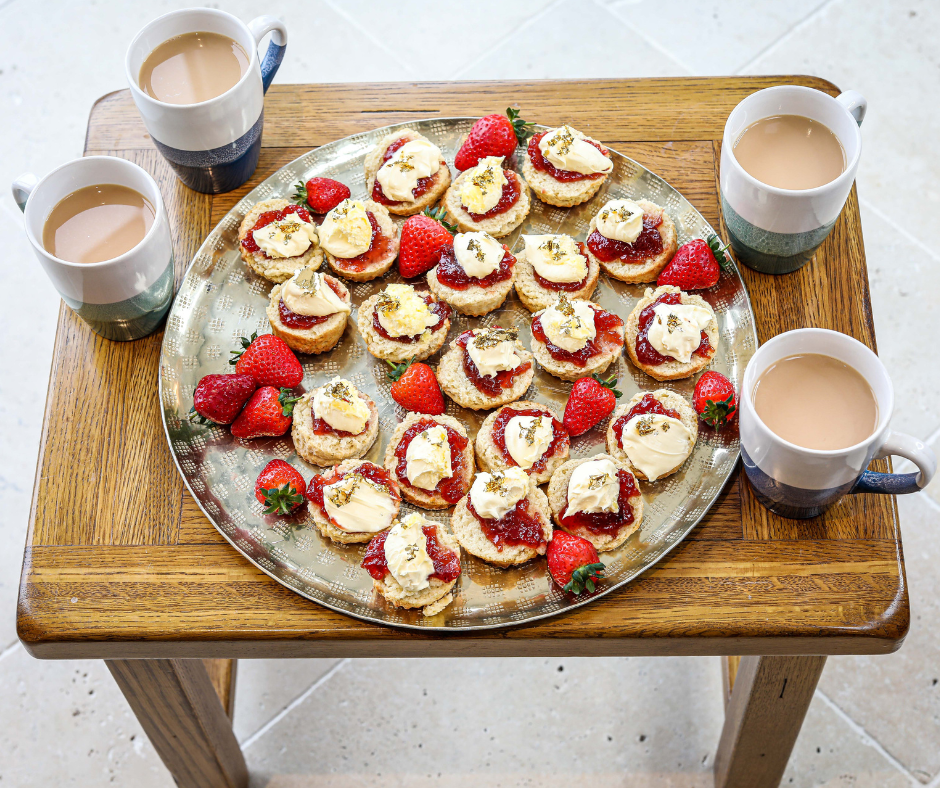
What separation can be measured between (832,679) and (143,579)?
6.89 ft

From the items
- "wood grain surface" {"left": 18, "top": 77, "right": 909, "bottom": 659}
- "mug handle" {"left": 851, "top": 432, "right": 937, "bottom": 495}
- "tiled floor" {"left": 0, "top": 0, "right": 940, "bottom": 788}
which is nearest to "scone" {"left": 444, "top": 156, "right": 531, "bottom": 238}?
"wood grain surface" {"left": 18, "top": 77, "right": 909, "bottom": 659}

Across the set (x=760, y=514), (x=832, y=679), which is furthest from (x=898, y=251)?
(x=760, y=514)

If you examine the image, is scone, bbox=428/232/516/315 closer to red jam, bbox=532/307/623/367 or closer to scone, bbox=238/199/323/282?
red jam, bbox=532/307/623/367

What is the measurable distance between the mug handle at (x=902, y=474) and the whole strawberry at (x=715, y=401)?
0.28 m

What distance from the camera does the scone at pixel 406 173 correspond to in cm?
220

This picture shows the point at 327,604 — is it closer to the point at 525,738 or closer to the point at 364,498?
the point at 364,498

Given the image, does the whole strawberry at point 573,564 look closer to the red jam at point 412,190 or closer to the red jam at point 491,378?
the red jam at point 491,378

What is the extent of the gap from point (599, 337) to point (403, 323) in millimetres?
416

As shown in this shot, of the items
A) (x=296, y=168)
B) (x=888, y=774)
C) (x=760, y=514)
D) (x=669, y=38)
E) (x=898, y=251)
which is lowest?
(x=888, y=774)

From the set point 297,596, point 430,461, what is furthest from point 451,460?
point 297,596

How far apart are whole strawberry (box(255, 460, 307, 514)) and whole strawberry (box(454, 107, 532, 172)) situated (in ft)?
2.74

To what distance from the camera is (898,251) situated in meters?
3.62

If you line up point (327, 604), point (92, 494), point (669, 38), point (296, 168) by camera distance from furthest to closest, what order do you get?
1. point (669, 38)
2. point (296, 168)
3. point (92, 494)
4. point (327, 604)

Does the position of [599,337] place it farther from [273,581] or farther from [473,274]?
[273,581]
